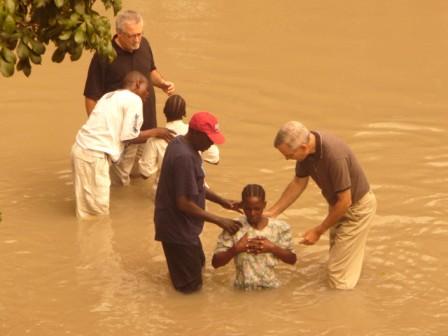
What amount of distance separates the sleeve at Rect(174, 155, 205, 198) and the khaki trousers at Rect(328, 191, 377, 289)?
122cm

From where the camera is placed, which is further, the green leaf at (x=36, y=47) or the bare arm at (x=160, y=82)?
the bare arm at (x=160, y=82)

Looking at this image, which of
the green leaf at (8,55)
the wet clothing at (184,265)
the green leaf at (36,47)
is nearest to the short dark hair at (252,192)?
the wet clothing at (184,265)

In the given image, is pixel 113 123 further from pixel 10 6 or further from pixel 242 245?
pixel 10 6

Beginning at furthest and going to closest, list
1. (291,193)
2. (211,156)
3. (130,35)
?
(211,156) → (130,35) → (291,193)

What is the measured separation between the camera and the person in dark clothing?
9703mm

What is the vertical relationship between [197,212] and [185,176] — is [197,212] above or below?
below

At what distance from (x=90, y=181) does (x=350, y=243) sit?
2.76 meters

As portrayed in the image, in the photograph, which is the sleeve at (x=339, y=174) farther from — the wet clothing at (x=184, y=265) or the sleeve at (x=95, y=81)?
the sleeve at (x=95, y=81)

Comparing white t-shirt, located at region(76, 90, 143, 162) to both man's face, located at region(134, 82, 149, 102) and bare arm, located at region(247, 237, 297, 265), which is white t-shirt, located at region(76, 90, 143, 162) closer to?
man's face, located at region(134, 82, 149, 102)

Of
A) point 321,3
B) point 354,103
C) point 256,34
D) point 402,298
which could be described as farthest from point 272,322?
point 321,3

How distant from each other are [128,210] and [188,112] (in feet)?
9.21

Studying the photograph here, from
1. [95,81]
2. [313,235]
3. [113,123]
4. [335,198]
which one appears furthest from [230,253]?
[95,81]

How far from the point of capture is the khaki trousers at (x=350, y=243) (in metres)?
8.08

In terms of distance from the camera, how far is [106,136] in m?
9.54
